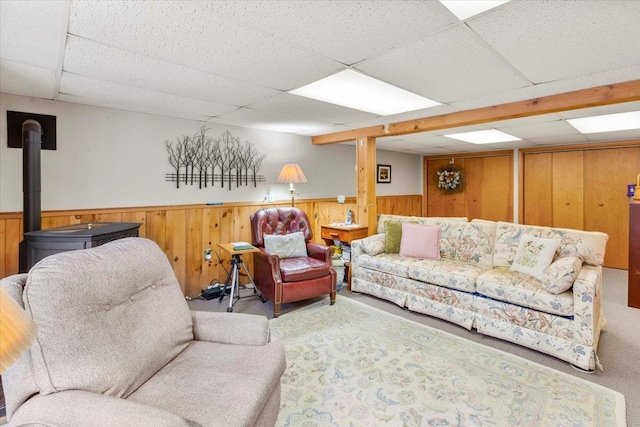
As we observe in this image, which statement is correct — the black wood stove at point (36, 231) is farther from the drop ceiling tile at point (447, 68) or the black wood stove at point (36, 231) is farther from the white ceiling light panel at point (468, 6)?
the white ceiling light panel at point (468, 6)

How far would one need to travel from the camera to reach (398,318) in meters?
3.24

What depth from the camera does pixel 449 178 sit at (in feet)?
23.4

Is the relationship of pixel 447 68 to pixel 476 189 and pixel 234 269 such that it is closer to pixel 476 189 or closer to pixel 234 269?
pixel 234 269

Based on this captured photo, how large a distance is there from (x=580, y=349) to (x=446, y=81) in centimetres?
219

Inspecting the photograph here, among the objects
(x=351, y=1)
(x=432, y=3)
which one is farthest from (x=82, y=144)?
(x=432, y=3)

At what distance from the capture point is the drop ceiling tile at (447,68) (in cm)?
186

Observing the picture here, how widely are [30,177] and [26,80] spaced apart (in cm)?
72

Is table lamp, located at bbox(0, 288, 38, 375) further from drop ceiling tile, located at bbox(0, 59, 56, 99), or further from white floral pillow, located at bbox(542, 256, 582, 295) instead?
white floral pillow, located at bbox(542, 256, 582, 295)

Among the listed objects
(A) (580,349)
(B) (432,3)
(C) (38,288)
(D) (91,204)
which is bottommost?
(A) (580,349)

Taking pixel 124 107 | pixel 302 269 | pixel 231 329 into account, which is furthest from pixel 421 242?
pixel 124 107

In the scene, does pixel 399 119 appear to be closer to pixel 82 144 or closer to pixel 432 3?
pixel 432 3

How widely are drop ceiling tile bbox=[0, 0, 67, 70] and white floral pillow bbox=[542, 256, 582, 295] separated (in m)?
3.50

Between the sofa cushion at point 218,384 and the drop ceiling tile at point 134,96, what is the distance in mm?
2136

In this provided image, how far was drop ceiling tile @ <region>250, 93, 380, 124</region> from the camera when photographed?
2.99m
